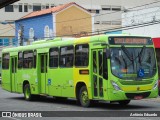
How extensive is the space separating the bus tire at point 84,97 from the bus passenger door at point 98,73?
0.66 m

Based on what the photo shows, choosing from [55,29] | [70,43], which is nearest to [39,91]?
[70,43]

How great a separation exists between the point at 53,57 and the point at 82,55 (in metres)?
2.75

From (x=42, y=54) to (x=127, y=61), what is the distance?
605 centimetres

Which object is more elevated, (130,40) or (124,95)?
(130,40)

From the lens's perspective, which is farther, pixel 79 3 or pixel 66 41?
pixel 79 3

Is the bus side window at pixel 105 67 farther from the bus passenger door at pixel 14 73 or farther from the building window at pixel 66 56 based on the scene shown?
the bus passenger door at pixel 14 73

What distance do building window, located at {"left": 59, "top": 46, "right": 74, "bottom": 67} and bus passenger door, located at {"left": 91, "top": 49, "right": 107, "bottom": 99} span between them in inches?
67.5

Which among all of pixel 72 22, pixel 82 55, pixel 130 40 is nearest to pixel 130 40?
pixel 130 40

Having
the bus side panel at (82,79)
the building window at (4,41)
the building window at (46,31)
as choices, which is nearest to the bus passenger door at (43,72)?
the bus side panel at (82,79)

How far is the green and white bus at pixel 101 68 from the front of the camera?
1703cm

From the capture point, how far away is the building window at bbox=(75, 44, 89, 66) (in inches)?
720

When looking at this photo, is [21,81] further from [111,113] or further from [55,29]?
[55,29]

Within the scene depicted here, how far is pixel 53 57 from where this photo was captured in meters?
21.0

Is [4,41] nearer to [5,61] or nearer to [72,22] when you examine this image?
[72,22]
